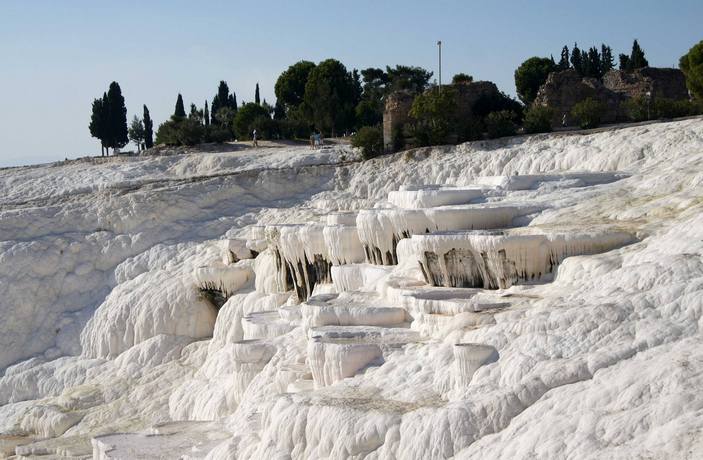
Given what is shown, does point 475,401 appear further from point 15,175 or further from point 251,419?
point 15,175

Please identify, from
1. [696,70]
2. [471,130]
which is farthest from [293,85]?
[696,70]

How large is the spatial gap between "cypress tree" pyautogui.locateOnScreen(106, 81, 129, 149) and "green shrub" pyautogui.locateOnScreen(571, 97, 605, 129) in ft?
67.9

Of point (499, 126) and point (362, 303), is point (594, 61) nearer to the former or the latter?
point (499, 126)

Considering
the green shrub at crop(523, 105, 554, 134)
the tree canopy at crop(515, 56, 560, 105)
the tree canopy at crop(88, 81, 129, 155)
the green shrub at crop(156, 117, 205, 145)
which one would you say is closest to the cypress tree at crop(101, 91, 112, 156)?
the tree canopy at crop(88, 81, 129, 155)

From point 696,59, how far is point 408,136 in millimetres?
6972

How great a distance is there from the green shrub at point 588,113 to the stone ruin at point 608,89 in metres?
0.73

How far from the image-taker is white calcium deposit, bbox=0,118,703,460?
10266mm

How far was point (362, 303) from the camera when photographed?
594 inches

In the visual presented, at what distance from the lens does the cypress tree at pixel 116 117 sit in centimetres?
4128

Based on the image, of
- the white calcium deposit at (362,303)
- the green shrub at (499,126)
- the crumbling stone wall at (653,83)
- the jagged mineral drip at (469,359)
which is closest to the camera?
the white calcium deposit at (362,303)

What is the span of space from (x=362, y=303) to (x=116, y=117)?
28206mm

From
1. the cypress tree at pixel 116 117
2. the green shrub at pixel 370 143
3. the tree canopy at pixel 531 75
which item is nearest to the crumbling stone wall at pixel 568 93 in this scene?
the green shrub at pixel 370 143

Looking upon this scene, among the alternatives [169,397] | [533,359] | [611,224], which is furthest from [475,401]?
[169,397]

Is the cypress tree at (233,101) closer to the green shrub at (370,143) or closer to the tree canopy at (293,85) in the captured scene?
the tree canopy at (293,85)
